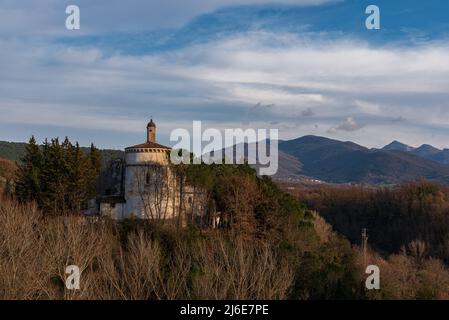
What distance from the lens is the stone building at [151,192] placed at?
38438mm

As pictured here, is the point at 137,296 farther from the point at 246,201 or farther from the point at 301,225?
the point at 301,225

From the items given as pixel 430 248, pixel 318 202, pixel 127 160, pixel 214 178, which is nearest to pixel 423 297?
pixel 214 178

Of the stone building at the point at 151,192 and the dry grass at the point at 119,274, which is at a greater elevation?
the stone building at the point at 151,192

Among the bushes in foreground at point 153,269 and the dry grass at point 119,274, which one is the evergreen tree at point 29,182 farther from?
the dry grass at point 119,274

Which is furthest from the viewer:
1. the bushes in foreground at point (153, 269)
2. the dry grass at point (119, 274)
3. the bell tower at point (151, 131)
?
the bell tower at point (151, 131)

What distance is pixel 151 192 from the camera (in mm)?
38750

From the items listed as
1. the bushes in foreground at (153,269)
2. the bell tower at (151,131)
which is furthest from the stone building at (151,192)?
the bushes in foreground at (153,269)

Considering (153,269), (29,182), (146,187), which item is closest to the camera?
(153,269)

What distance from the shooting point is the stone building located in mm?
38438

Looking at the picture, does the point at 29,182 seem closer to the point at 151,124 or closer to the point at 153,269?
the point at 151,124

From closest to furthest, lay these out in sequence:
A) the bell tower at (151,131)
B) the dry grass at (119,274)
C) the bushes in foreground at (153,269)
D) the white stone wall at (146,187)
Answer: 1. the dry grass at (119,274)
2. the bushes in foreground at (153,269)
3. the white stone wall at (146,187)
4. the bell tower at (151,131)

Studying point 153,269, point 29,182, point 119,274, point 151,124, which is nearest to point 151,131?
point 151,124
